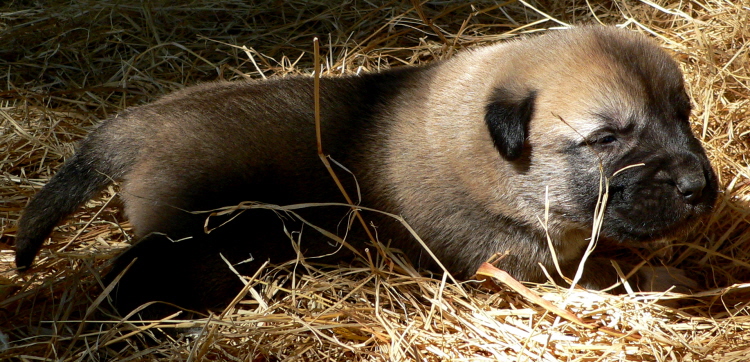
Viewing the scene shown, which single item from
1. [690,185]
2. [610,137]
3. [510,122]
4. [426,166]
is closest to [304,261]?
[426,166]

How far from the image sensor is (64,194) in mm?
3957

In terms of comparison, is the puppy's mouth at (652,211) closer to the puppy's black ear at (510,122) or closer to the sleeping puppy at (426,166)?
the sleeping puppy at (426,166)

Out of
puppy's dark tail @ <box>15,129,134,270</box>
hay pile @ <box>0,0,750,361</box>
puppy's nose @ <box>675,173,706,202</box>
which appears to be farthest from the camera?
puppy's dark tail @ <box>15,129,134,270</box>

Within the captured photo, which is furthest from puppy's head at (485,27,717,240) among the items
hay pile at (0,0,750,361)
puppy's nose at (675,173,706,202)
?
hay pile at (0,0,750,361)

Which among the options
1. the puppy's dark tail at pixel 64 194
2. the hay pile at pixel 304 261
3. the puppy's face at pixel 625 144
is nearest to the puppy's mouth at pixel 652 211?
the puppy's face at pixel 625 144

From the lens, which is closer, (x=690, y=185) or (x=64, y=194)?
(x=690, y=185)

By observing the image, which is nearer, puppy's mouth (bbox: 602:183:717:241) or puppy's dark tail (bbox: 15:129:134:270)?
puppy's mouth (bbox: 602:183:717:241)

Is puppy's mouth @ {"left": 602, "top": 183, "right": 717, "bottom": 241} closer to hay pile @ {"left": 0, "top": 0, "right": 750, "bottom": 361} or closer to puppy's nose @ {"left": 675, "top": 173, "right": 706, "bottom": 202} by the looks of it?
puppy's nose @ {"left": 675, "top": 173, "right": 706, "bottom": 202}

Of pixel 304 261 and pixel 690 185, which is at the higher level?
pixel 690 185

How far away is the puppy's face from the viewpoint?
3449mm

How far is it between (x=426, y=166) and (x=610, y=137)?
0.94 m

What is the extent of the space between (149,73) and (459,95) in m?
2.82

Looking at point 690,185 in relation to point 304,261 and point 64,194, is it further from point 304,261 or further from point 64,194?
point 64,194

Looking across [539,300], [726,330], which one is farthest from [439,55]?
[726,330]
